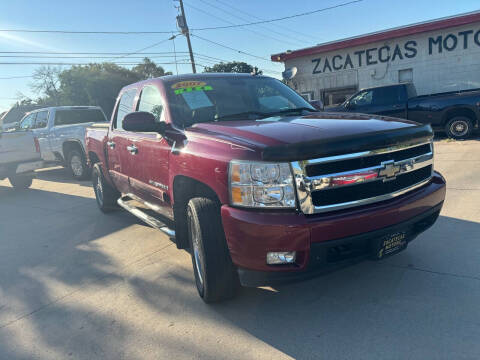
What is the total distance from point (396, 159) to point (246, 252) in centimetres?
128

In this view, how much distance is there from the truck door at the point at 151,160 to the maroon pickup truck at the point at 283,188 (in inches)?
1.5

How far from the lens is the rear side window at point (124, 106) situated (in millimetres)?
4651

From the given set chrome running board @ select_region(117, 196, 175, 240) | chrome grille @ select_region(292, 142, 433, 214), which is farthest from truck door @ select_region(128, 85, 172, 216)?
chrome grille @ select_region(292, 142, 433, 214)

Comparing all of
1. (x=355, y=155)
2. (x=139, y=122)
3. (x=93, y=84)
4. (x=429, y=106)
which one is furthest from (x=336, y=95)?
(x=93, y=84)

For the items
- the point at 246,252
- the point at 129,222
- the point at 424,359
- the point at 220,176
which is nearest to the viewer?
the point at 424,359

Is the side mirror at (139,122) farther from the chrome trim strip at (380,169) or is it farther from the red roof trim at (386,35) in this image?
the red roof trim at (386,35)

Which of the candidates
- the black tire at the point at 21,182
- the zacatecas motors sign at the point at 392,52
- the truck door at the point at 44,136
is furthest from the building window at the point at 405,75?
the black tire at the point at 21,182

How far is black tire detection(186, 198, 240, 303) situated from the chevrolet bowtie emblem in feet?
3.92

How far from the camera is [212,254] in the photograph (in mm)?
2664

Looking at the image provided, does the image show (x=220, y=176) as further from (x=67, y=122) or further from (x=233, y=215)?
(x=67, y=122)

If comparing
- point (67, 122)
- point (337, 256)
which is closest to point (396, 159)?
point (337, 256)

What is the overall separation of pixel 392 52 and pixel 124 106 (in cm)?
1312

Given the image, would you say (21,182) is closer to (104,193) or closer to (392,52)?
(104,193)

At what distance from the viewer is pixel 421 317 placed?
255cm
